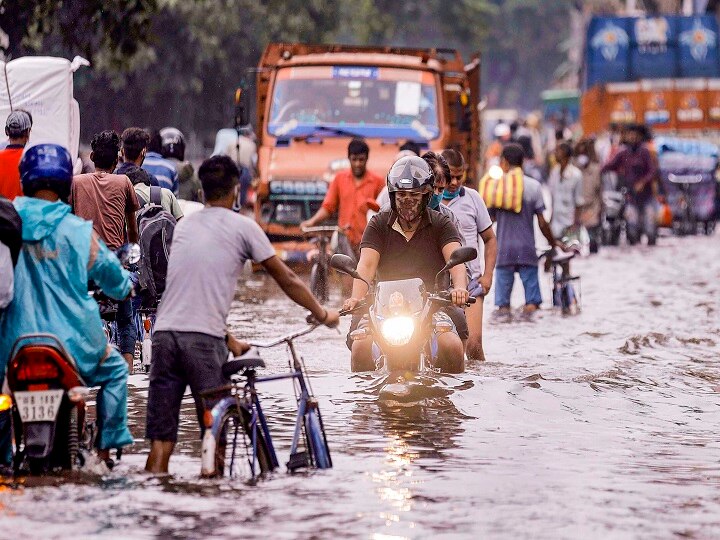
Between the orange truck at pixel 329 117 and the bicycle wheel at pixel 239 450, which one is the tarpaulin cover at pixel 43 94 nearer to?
the orange truck at pixel 329 117

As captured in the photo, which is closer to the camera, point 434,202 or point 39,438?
point 39,438

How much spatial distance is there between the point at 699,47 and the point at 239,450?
44.8 m

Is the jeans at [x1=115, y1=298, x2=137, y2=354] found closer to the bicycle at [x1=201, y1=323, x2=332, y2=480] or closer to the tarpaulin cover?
the tarpaulin cover

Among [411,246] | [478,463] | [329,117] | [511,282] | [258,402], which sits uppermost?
[329,117]

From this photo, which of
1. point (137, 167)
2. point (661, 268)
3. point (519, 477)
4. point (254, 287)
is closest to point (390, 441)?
point (519, 477)

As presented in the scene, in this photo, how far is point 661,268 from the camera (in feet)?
80.4

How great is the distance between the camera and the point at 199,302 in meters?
8.02

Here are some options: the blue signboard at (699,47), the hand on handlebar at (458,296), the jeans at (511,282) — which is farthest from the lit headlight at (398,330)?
the blue signboard at (699,47)

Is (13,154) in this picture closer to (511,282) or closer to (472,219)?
(472,219)

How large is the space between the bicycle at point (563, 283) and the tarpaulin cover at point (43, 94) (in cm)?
521

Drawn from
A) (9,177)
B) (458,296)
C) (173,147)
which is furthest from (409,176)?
(173,147)

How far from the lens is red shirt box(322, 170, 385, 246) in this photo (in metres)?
17.2

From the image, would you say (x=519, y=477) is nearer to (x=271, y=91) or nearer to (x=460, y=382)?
(x=460, y=382)

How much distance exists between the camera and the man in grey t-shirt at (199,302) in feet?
26.3
